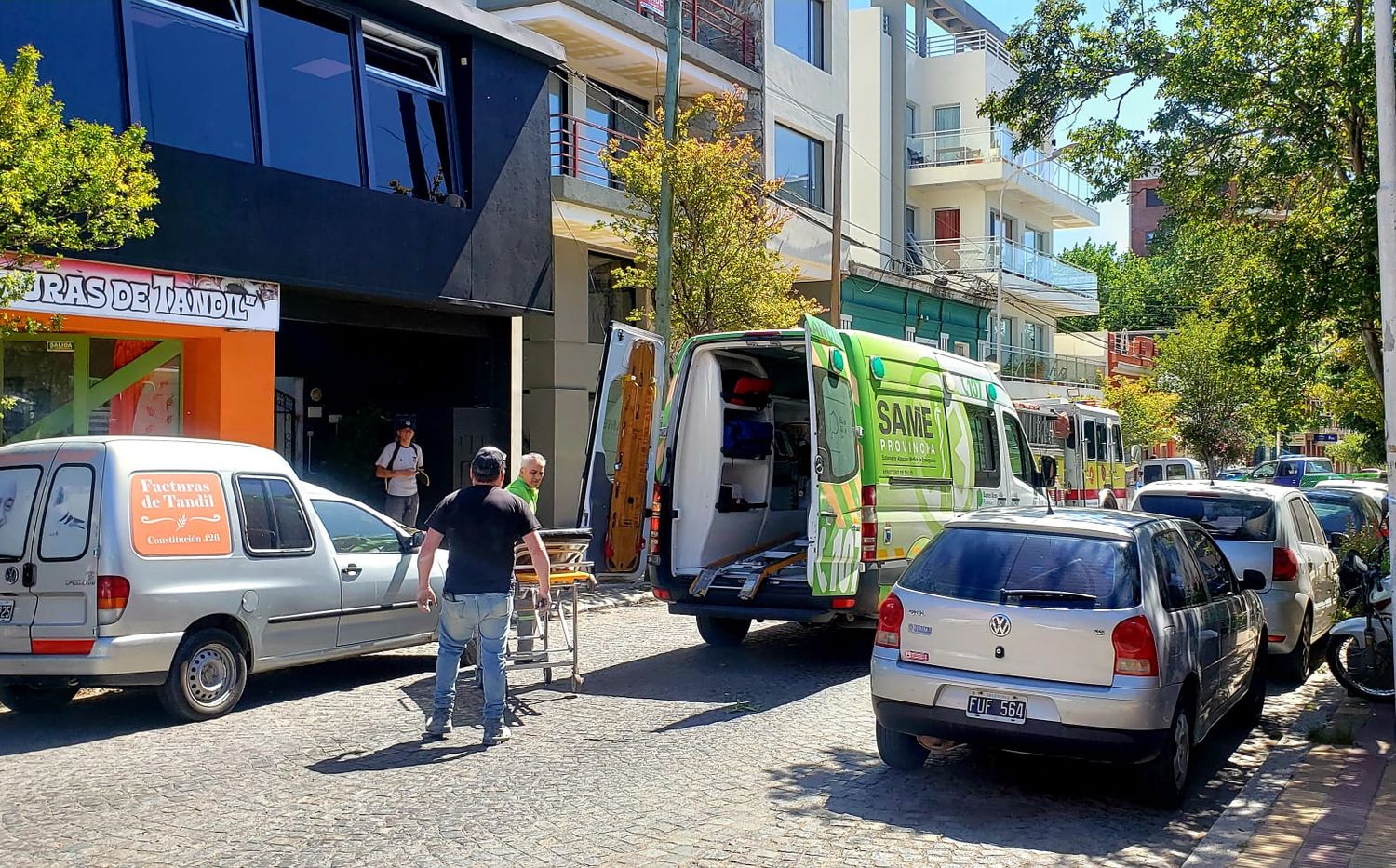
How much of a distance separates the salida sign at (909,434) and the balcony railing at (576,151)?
29.5 feet

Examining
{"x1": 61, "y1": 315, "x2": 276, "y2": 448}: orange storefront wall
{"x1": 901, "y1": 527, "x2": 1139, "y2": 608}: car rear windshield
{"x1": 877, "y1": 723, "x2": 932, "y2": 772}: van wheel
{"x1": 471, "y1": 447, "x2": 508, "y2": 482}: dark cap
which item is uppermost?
{"x1": 61, "y1": 315, "x2": 276, "y2": 448}: orange storefront wall

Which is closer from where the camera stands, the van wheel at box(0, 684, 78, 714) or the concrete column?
the van wheel at box(0, 684, 78, 714)

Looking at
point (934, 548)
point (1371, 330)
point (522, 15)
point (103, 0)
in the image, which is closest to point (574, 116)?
point (522, 15)

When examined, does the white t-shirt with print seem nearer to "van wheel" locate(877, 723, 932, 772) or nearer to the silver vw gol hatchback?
the silver vw gol hatchback

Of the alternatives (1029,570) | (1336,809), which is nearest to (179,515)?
(1029,570)

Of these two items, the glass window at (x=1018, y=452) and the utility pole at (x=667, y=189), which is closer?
the glass window at (x=1018, y=452)

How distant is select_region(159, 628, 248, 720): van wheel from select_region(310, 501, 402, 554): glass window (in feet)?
4.14

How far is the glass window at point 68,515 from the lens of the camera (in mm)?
7793

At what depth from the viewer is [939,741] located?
271 inches

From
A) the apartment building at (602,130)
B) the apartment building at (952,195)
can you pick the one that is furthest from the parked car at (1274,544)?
the apartment building at (952,195)

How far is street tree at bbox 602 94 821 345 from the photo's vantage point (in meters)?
16.6

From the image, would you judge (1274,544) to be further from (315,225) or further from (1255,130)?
(315,225)

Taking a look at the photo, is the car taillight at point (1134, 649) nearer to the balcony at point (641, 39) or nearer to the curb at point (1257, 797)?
the curb at point (1257, 797)

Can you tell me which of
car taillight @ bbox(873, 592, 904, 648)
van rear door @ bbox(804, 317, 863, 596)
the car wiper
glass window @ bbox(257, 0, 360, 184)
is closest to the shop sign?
glass window @ bbox(257, 0, 360, 184)
